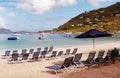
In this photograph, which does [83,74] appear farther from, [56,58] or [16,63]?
[56,58]

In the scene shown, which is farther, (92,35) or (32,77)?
(92,35)

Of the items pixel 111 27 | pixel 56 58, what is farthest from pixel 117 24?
pixel 56 58

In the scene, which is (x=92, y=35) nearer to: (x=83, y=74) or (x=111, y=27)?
(x=83, y=74)

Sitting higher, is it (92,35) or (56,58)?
(92,35)

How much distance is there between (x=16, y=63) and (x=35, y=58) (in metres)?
1.62

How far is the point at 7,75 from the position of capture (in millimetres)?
15547

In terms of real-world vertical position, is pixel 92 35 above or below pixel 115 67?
above

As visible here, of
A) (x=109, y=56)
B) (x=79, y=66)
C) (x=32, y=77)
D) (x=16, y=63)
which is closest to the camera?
(x=32, y=77)

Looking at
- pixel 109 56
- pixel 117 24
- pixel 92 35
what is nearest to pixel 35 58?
pixel 92 35

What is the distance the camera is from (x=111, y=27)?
438 feet

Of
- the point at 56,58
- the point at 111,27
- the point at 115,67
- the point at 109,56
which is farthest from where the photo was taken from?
the point at 111,27

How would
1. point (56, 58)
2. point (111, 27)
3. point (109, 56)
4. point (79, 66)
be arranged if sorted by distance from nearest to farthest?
point (79, 66) < point (109, 56) < point (56, 58) < point (111, 27)

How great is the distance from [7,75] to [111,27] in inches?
4740

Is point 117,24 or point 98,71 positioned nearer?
point 98,71
